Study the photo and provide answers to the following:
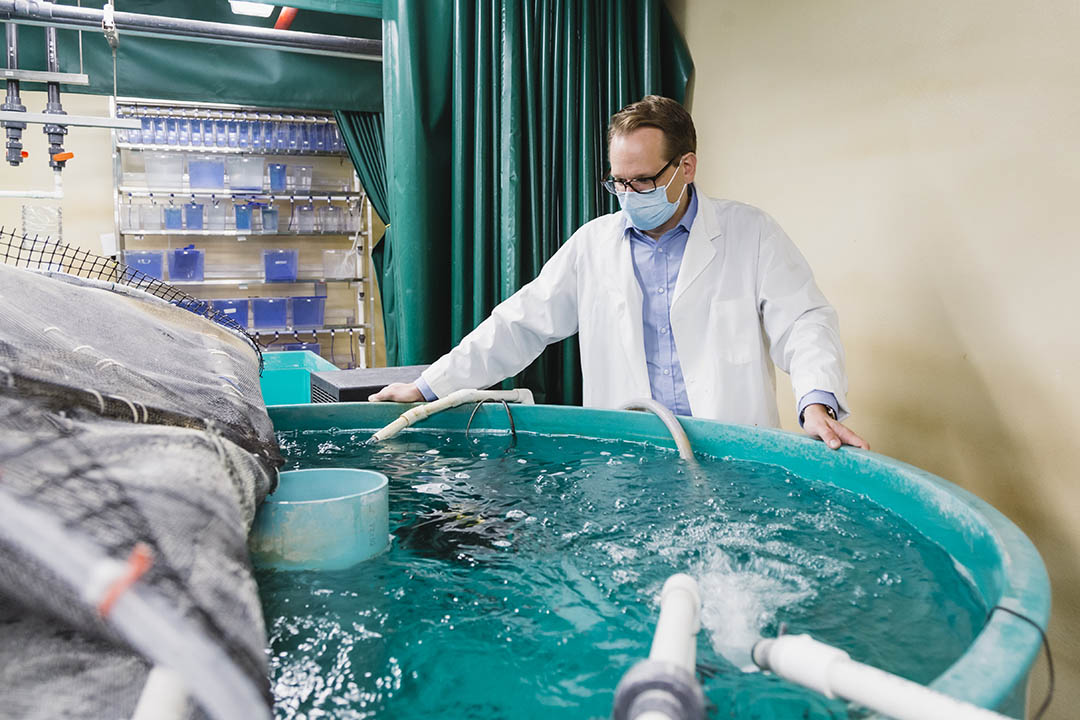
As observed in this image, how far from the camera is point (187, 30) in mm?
3406

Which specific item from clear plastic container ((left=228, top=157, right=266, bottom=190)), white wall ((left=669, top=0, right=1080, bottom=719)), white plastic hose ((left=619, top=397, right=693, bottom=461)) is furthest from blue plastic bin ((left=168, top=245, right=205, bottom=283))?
white plastic hose ((left=619, top=397, right=693, bottom=461))

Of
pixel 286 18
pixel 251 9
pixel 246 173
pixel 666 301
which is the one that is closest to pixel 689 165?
pixel 666 301

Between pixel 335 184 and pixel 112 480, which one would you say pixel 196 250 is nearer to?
pixel 335 184

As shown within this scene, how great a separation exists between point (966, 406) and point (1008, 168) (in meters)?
0.57

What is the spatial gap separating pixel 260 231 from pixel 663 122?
4701 millimetres

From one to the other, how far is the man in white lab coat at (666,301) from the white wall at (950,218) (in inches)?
13.2

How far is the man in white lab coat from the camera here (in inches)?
78.4

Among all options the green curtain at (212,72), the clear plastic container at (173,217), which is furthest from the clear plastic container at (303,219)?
the green curtain at (212,72)

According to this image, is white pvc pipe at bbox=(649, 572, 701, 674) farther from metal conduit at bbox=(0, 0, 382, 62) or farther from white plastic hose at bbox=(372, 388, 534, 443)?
metal conduit at bbox=(0, 0, 382, 62)

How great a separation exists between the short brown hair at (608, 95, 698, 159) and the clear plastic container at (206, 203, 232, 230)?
4.75 meters

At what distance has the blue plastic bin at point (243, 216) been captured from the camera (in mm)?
5965

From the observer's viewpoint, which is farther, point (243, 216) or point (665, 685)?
point (243, 216)

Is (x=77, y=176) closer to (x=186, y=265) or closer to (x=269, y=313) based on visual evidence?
(x=186, y=265)

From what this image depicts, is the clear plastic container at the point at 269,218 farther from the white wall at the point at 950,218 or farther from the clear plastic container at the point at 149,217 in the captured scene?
the white wall at the point at 950,218
